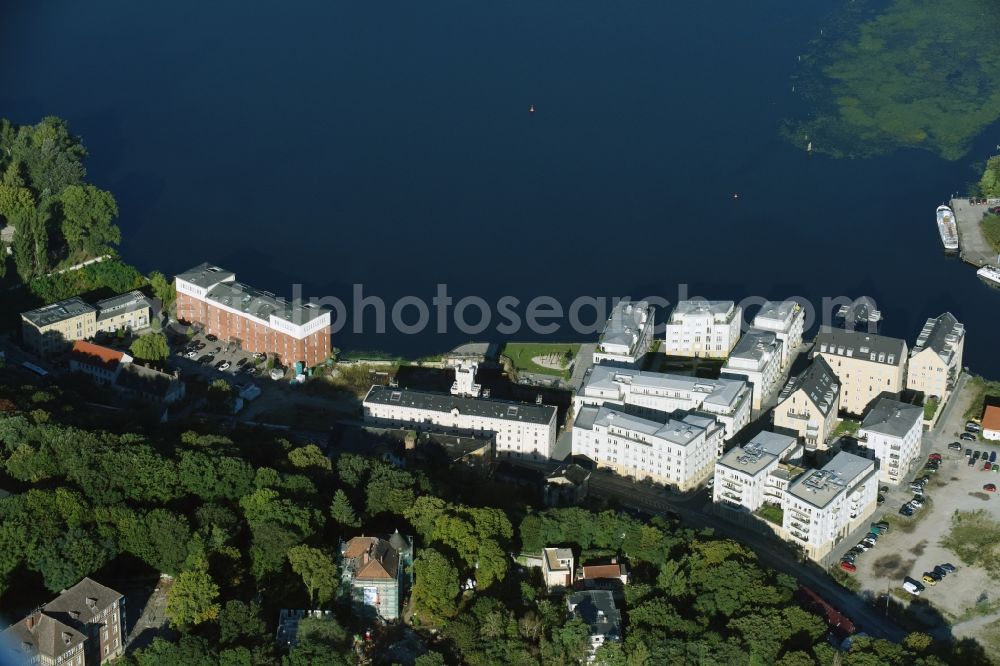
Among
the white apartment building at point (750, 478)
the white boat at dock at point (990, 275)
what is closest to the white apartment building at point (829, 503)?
the white apartment building at point (750, 478)

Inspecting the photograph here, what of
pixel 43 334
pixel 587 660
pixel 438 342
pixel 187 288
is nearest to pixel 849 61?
pixel 438 342

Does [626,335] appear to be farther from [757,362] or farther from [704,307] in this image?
[757,362]

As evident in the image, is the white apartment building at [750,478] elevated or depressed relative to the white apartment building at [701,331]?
depressed

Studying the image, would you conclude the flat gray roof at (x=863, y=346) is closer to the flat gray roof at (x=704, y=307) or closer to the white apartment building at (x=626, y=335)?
the flat gray roof at (x=704, y=307)

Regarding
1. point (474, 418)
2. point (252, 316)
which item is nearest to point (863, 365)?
point (474, 418)

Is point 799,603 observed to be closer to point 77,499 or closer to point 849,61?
point 77,499

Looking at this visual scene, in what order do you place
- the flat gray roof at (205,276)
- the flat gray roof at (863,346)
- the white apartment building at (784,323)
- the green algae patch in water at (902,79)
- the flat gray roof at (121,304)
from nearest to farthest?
the flat gray roof at (863,346)
the white apartment building at (784,323)
the flat gray roof at (121,304)
the flat gray roof at (205,276)
the green algae patch in water at (902,79)

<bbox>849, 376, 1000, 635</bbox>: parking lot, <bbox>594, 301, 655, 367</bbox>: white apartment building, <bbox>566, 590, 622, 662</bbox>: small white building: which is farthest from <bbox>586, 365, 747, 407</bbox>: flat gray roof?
<bbox>566, 590, 622, 662</bbox>: small white building
